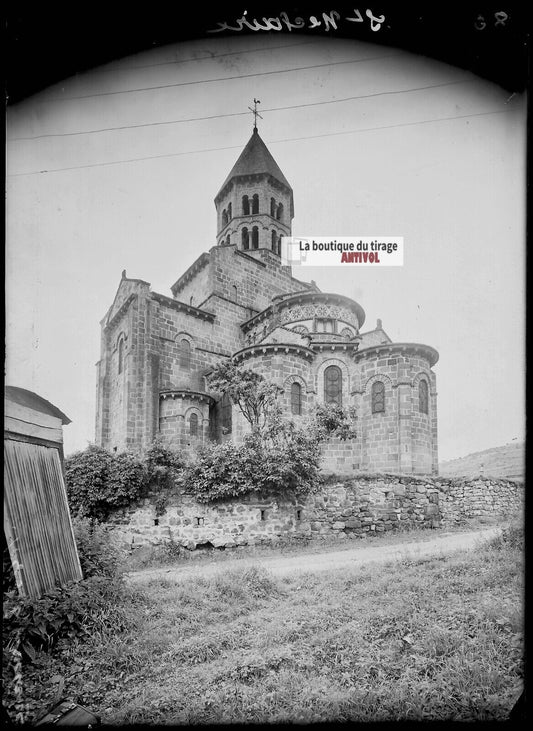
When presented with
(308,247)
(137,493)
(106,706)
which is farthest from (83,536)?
(308,247)

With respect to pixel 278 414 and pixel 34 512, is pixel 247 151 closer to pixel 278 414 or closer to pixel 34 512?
pixel 34 512

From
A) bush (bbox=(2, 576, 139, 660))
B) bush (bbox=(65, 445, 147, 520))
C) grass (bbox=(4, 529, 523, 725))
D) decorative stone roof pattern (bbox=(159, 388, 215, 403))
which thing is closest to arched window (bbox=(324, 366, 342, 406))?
decorative stone roof pattern (bbox=(159, 388, 215, 403))

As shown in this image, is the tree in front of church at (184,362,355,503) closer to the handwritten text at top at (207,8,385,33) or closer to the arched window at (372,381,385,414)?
the arched window at (372,381,385,414)

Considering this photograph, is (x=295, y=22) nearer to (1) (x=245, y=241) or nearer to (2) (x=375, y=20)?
(2) (x=375, y=20)

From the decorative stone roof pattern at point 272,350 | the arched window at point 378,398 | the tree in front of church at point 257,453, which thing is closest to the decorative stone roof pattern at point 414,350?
the arched window at point 378,398

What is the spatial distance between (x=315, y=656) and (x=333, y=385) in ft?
24.1

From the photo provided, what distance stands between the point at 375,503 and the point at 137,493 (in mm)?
4037

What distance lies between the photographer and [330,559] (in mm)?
5504

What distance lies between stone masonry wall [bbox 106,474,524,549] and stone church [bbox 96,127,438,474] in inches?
23.5

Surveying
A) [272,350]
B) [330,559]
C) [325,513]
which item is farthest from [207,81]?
[272,350]

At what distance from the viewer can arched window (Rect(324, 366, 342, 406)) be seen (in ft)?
32.6

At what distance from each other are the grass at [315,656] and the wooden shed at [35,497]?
1.97 feet

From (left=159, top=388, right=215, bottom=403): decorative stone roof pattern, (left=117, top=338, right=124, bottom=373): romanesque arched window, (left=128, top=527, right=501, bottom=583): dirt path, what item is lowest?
(left=128, top=527, right=501, bottom=583): dirt path

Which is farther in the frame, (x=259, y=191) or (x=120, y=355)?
(x=259, y=191)
